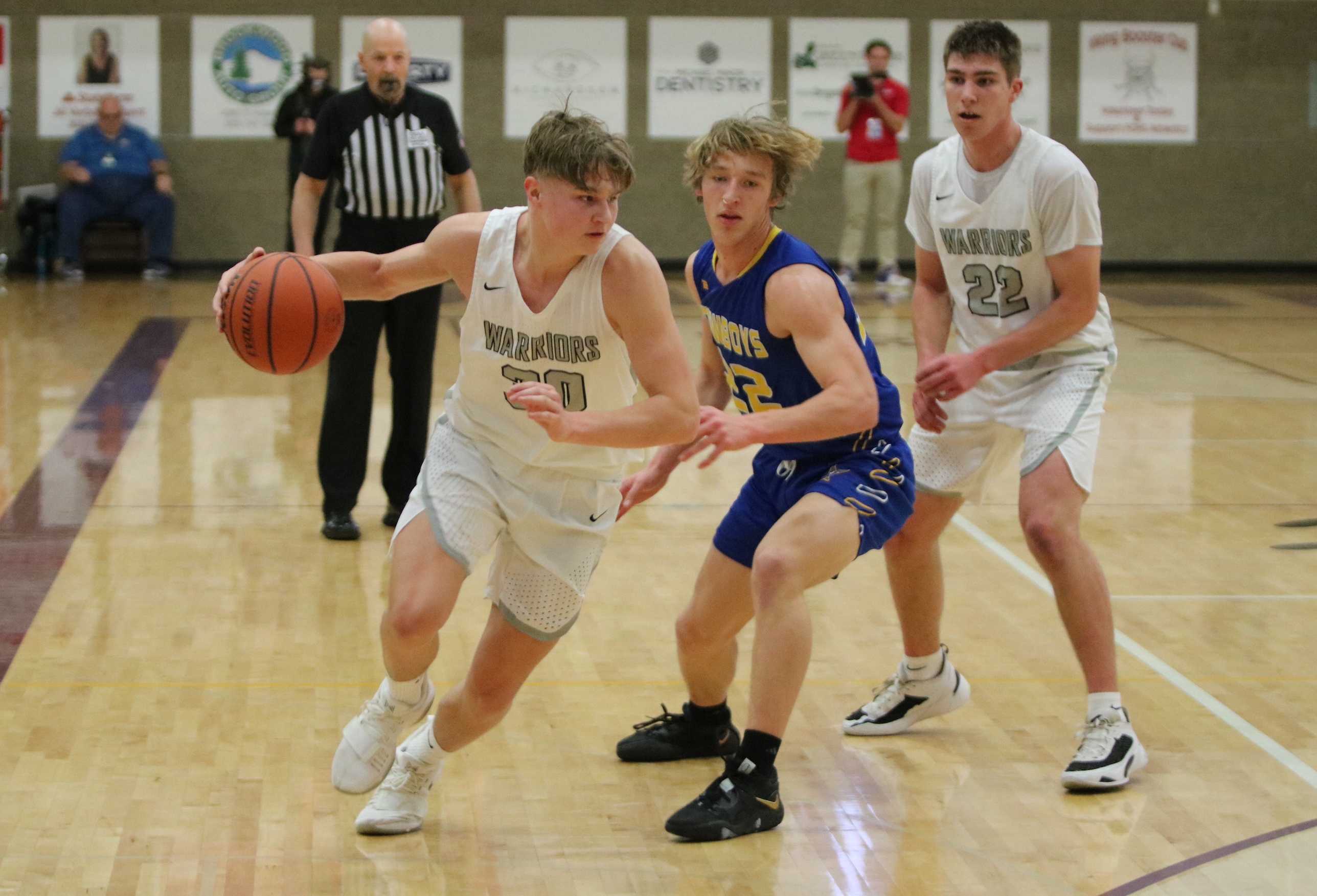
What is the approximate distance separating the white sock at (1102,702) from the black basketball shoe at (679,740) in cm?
86

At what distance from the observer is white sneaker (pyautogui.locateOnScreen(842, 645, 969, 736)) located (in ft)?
13.6

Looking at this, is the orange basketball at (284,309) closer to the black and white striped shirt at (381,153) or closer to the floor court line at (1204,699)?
the floor court line at (1204,699)

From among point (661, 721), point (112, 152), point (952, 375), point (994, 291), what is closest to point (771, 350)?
point (952, 375)

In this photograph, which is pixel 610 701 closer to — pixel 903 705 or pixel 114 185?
pixel 903 705

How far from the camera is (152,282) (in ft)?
46.4

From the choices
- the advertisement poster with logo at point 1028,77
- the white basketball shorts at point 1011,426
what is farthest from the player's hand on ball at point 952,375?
the advertisement poster with logo at point 1028,77

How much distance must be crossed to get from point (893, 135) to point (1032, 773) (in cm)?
1073

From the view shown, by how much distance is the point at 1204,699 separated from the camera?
4.38 meters

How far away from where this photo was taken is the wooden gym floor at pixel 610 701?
3.33 m

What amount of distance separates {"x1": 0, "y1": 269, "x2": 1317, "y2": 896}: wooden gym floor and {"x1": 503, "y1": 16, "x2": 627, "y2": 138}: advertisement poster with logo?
7.97 meters

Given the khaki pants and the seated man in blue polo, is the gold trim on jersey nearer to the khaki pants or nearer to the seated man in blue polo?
the khaki pants

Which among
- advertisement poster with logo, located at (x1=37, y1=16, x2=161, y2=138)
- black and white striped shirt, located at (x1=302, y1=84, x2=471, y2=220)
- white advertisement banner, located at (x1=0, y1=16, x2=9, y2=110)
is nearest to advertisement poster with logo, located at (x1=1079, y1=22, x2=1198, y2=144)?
advertisement poster with logo, located at (x1=37, y1=16, x2=161, y2=138)

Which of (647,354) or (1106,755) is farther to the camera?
(1106,755)

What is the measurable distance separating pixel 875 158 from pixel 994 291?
10127 mm
